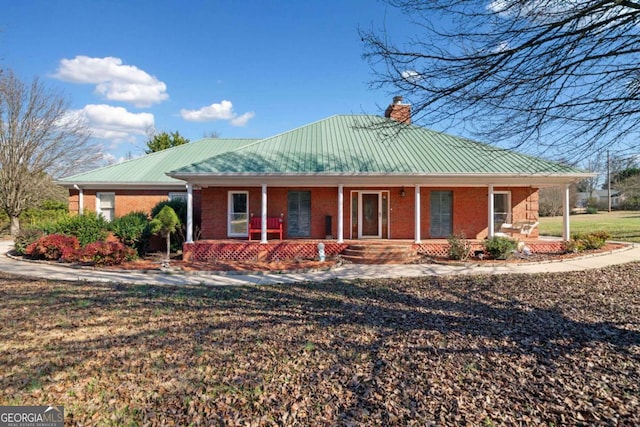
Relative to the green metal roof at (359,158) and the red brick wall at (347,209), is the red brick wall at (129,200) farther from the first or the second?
the green metal roof at (359,158)

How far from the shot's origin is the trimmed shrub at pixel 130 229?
42.7 feet

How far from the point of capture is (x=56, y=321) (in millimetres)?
5582

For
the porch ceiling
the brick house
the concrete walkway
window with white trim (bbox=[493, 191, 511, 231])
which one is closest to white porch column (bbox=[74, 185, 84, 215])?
the brick house

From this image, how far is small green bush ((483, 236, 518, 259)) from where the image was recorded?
11.5 m

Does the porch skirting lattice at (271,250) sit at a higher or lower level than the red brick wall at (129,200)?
lower

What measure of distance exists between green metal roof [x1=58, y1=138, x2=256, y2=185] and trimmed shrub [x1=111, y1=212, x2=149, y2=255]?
2.35m

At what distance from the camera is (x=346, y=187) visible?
14297 mm

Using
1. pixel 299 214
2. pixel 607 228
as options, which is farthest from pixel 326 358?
pixel 607 228

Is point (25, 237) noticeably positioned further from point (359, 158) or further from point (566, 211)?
point (566, 211)

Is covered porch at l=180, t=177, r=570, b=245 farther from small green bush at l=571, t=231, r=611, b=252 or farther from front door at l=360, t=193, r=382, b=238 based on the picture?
small green bush at l=571, t=231, r=611, b=252

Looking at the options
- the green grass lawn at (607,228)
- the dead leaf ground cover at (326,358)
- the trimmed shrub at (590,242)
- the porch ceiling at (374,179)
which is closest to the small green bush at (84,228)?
the porch ceiling at (374,179)

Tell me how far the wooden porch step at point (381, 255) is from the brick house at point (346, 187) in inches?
38.5

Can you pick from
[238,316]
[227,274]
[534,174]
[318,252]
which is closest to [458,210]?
[534,174]

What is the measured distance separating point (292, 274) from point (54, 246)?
8655mm
